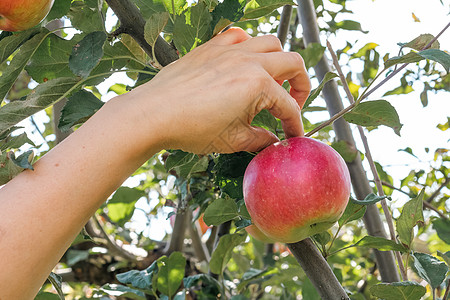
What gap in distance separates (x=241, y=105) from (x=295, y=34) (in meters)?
1.29

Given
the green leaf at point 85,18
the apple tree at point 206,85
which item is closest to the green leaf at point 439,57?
the apple tree at point 206,85

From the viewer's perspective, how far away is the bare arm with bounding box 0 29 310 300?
69 cm

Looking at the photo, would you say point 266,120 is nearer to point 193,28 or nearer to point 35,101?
point 193,28

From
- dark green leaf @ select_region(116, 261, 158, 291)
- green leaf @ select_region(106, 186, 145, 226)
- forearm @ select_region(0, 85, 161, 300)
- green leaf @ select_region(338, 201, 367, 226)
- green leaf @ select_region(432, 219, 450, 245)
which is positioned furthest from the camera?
green leaf @ select_region(106, 186, 145, 226)

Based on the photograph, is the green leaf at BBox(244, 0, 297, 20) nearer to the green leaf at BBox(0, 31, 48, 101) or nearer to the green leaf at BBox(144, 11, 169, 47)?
the green leaf at BBox(144, 11, 169, 47)

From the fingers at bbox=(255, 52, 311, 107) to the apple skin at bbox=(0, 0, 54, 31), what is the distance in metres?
0.39

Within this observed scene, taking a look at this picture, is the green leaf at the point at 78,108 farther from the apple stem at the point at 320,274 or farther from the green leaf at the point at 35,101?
the apple stem at the point at 320,274

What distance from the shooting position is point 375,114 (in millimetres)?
930

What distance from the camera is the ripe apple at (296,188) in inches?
32.0

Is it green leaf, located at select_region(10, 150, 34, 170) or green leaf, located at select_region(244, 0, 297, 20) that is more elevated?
green leaf, located at select_region(10, 150, 34, 170)

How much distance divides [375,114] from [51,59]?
0.65m

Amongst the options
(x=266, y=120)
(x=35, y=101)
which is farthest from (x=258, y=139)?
(x=35, y=101)

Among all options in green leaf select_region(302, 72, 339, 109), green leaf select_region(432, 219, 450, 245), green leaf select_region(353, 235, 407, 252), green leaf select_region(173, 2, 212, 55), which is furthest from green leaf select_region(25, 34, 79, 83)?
green leaf select_region(432, 219, 450, 245)

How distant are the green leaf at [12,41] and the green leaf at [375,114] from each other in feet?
2.08
